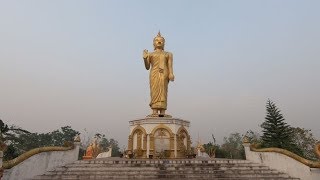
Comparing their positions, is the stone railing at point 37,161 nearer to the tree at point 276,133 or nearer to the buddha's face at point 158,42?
the buddha's face at point 158,42

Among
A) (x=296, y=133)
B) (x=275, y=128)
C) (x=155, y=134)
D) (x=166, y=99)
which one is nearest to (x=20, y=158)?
(x=155, y=134)

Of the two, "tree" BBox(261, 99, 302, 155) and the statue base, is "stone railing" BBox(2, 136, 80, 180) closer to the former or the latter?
the statue base

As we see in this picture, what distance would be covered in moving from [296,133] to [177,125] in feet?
67.3

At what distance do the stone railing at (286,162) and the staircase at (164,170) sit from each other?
33 centimetres

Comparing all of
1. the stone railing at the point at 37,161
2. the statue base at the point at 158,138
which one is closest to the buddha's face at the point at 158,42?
the statue base at the point at 158,138

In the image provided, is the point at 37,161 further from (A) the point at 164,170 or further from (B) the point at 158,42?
(B) the point at 158,42

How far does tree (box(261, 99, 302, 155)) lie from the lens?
23.7m

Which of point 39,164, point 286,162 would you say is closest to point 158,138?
point 39,164

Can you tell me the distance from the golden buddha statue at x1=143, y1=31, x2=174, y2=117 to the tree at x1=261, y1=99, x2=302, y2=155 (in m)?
11.7

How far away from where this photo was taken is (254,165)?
11.2 meters

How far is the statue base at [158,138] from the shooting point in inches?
600

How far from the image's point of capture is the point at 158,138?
15477 millimetres

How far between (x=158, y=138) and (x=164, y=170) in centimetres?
519

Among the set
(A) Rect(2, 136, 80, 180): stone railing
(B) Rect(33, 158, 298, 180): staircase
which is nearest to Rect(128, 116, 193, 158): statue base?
(B) Rect(33, 158, 298, 180): staircase
